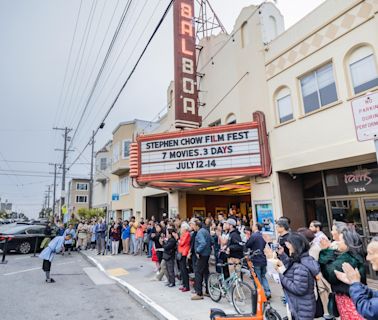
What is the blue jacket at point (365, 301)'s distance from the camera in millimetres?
2231

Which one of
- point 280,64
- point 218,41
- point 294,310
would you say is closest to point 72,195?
point 218,41

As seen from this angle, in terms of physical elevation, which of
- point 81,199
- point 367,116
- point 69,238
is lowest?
point 69,238

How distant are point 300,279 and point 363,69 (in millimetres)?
6607

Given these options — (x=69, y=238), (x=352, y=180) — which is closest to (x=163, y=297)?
(x=352, y=180)

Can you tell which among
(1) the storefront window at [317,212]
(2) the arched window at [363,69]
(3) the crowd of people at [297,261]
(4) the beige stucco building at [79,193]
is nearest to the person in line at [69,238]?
(3) the crowd of people at [297,261]

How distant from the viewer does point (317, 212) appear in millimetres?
9133

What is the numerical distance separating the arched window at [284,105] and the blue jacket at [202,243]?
516 cm

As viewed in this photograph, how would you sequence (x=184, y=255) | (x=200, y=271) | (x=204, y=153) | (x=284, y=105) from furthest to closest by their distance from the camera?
(x=204, y=153) < (x=284, y=105) < (x=184, y=255) < (x=200, y=271)

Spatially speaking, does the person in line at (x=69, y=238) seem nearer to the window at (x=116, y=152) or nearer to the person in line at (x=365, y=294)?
the window at (x=116, y=152)

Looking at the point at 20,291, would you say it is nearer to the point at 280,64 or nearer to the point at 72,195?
the point at 280,64

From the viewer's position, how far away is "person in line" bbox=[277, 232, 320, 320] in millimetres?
3199

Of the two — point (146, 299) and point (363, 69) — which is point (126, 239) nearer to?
point (146, 299)

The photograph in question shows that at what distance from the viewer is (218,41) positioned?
14234mm

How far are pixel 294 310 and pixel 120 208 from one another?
855 inches
